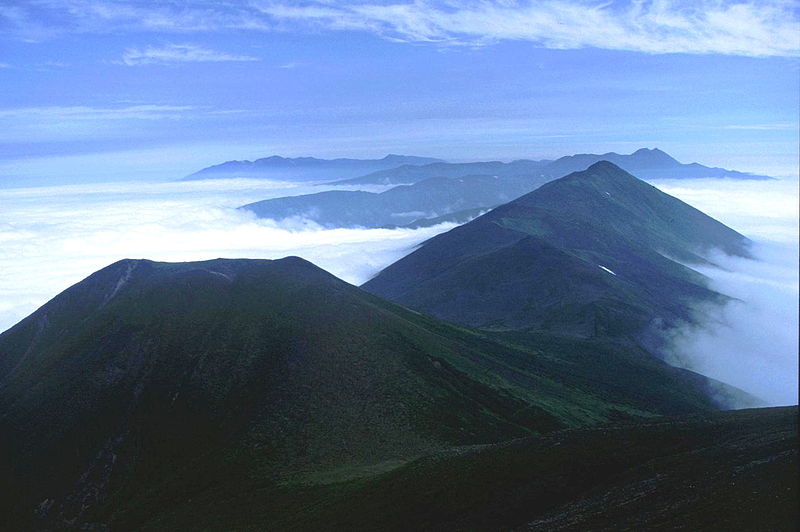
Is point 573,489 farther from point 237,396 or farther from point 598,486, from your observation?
point 237,396

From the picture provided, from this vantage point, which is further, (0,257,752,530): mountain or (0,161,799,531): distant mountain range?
(0,257,752,530): mountain

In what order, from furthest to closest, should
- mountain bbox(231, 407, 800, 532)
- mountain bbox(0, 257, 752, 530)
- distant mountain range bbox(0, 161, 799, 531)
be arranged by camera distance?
mountain bbox(0, 257, 752, 530) < distant mountain range bbox(0, 161, 799, 531) < mountain bbox(231, 407, 800, 532)

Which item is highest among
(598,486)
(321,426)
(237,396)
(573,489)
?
(237,396)

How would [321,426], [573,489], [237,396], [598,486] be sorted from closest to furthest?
[598,486] → [573,489] → [321,426] → [237,396]

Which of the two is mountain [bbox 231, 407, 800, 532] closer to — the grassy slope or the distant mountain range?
the grassy slope

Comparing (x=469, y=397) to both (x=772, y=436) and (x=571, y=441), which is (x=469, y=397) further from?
(x=772, y=436)

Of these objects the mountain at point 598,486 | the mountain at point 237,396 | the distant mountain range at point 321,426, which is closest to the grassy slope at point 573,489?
the mountain at point 598,486

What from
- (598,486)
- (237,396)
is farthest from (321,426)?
(598,486)

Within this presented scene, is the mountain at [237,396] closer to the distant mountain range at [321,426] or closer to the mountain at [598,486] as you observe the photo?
the distant mountain range at [321,426]

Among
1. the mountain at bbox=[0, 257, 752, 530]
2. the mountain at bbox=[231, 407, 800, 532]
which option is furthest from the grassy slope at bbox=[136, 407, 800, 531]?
the mountain at bbox=[0, 257, 752, 530]

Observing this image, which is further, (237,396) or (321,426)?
(237,396)
